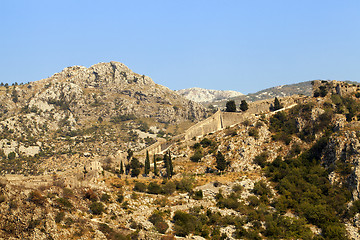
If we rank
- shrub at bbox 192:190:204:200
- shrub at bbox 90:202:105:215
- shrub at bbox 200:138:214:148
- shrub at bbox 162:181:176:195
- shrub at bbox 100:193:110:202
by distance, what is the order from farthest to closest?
1. shrub at bbox 200:138:214:148
2. shrub at bbox 162:181:176:195
3. shrub at bbox 192:190:204:200
4. shrub at bbox 100:193:110:202
5. shrub at bbox 90:202:105:215

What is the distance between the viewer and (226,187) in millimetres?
75625

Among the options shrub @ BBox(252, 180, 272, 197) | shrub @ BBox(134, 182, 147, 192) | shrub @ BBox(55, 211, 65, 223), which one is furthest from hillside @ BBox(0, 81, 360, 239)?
shrub @ BBox(252, 180, 272, 197)

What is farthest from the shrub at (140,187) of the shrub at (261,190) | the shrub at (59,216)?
the shrub at (59,216)

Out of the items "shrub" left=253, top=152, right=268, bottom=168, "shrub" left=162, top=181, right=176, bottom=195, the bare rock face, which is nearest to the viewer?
"shrub" left=162, top=181, right=176, bottom=195

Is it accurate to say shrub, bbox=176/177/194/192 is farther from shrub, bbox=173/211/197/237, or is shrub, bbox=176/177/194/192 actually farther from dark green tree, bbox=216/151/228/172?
shrub, bbox=173/211/197/237

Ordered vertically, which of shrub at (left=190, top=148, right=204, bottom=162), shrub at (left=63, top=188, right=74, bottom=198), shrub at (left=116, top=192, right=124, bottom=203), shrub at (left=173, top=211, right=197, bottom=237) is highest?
shrub at (left=190, top=148, right=204, bottom=162)

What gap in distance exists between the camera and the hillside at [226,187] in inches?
2143

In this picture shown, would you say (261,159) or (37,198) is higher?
(261,159)

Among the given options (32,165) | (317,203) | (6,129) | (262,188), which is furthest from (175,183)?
(6,129)

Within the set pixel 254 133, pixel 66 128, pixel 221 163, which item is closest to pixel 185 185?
pixel 221 163

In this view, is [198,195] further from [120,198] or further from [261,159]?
[261,159]

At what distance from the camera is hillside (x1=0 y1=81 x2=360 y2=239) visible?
54438 millimetres

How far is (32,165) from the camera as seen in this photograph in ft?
471

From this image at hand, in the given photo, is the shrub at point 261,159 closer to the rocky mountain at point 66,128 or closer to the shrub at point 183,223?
the shrub at point 183,223
